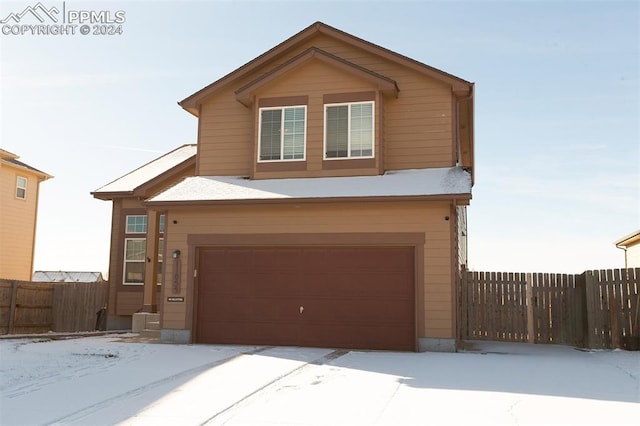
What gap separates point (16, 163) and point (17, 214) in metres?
2.34

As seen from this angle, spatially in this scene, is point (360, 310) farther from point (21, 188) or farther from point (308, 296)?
point (21, 188)

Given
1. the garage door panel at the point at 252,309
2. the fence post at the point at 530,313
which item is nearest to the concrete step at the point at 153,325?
the garage door panel at the point at 252,309

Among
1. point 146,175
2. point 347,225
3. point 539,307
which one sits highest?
point 146,175

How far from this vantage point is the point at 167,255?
15461 millimetres

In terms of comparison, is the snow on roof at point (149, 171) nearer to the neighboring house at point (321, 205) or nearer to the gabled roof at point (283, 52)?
the gabled roof at point (283, 52)

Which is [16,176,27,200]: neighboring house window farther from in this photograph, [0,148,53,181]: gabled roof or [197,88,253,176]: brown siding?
[197,88,253,176]: brown siding

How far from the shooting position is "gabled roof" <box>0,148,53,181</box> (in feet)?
87.9

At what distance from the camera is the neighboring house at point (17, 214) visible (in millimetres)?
27375

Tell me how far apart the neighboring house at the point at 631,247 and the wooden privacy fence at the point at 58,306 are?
22.5m

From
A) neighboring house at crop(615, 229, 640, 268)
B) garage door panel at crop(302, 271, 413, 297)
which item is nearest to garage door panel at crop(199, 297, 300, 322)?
garage door panel at crop(302, 271, 413, 297)

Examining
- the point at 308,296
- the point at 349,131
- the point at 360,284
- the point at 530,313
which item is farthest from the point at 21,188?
the point at 530,313

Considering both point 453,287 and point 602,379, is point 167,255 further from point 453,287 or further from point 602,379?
point 602,379

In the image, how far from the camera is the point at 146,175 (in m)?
21.7

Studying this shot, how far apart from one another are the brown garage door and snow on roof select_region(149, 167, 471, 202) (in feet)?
4.40
